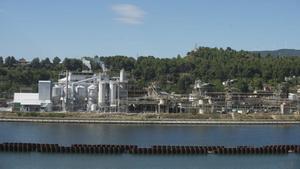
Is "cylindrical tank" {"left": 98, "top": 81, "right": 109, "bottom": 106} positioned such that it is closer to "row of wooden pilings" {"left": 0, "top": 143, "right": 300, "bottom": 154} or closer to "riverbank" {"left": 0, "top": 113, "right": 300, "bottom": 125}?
"riverbank" {"left": 0, "top": 113, "right": 300, "bottom": 125}

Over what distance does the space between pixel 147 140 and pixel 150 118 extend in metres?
17.4

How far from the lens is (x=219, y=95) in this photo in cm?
7125

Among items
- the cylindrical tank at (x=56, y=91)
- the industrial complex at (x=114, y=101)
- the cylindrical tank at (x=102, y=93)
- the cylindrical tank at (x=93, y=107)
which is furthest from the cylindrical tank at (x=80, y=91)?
the cylindrical tank at (x=93, y=107)

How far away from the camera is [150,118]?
55.1 m

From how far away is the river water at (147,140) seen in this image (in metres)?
27.3

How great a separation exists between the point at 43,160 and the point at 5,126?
20611 millimetres

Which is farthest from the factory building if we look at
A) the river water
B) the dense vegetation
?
the dense vegetation

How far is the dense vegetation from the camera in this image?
7656 centimetres

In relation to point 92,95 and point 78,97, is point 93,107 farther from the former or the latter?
point 78,97

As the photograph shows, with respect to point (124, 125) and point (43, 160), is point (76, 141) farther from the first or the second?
point (124, 125)

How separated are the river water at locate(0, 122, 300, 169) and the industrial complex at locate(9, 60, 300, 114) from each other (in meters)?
9.57

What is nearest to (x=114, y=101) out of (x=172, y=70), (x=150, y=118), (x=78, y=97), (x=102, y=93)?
(x=102, y=93)

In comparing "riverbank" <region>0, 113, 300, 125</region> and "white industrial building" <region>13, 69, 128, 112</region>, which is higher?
"white industrial building" <region>13, 69, 128, 112</region>

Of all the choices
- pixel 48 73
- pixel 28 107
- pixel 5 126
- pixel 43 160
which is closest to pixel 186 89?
pixel 48 73
